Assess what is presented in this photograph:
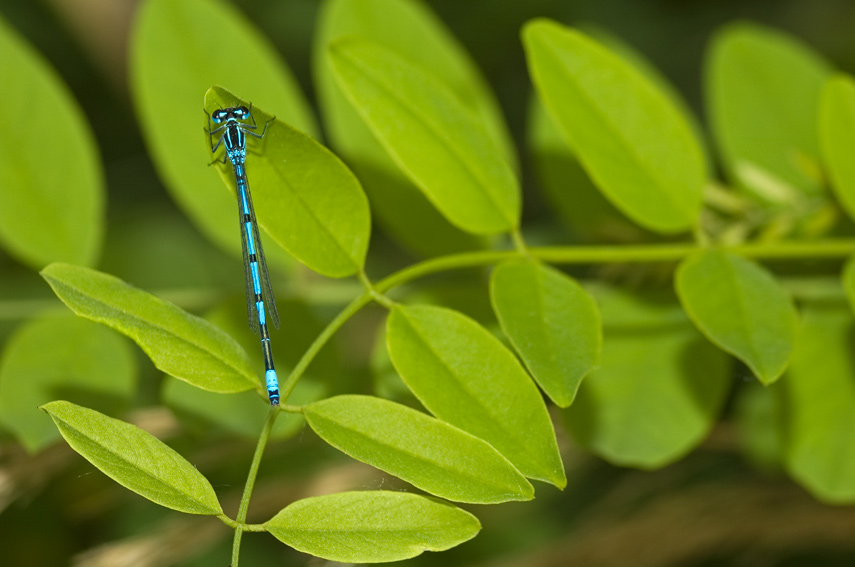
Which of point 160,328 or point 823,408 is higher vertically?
point 160,328

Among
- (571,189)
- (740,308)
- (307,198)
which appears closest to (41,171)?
(307,198)

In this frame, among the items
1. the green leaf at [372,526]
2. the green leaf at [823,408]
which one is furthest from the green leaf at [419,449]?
the green leaf at [823,408]

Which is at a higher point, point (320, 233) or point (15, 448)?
point (320, 233)

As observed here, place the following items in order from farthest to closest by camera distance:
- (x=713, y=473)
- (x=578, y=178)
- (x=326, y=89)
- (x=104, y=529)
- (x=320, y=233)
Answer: (x=713, y=473) → (x=104, y=529) → (x=578, y=178) → (x=326, y=89) → (x=320, y=233)

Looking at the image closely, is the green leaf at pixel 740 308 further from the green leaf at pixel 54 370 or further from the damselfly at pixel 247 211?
the green leaf at pixel 54 370

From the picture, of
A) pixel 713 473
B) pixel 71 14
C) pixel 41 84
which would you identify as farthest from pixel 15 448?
pixel 71 14

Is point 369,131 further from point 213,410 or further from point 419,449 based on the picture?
point 419,449

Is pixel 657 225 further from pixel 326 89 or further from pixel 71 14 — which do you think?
pixel 71 14
